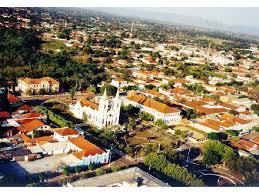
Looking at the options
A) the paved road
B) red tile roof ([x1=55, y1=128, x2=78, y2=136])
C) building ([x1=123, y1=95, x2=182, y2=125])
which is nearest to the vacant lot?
red tile roof ([x1=55, y1=128, x2=78, y2=136])

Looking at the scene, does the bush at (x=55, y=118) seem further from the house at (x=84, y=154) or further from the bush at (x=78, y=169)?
the bush at (x=78, y=169)

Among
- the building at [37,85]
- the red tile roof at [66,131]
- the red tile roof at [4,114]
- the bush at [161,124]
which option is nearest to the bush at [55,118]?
the red tile roof at [66,131]

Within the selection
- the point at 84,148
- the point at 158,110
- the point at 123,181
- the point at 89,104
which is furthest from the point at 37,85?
the point at 123,181

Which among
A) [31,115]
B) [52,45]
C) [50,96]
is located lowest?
[50,96]

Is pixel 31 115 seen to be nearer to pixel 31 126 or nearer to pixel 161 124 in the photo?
pixel 31 126

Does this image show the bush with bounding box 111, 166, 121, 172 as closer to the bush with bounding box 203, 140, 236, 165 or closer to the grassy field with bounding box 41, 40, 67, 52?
the bush with bounding box 203, 140, 236, 165
